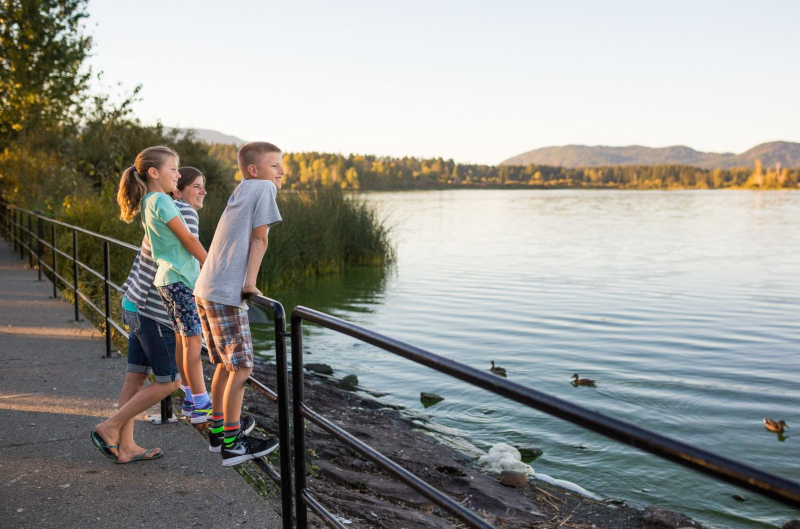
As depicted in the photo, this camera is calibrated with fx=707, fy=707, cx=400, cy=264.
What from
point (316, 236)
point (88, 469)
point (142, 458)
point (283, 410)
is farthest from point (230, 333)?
point (316, 236)

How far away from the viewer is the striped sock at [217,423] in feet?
11.8

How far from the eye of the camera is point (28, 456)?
4.09 metres

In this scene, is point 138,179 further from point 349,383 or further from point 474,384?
point 349,383

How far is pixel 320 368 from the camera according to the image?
407 inches

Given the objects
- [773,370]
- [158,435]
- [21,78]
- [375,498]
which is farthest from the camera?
[21,78]

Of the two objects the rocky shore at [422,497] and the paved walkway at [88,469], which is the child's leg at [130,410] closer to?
the paved walkway at [88,469]

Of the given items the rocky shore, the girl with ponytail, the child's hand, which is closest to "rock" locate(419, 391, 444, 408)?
→ the rocky shore

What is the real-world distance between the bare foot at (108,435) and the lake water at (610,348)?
4.14m

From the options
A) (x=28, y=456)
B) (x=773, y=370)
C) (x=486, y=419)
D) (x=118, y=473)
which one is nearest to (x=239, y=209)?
(x=118, y=473)

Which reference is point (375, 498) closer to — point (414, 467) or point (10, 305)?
point (414, 467)

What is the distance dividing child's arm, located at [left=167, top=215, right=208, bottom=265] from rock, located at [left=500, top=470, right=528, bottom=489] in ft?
11.5

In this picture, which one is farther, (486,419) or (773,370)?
(773,370)

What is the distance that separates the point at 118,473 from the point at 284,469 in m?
1.34

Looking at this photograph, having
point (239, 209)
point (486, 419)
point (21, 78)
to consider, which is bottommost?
point (486, 419)
